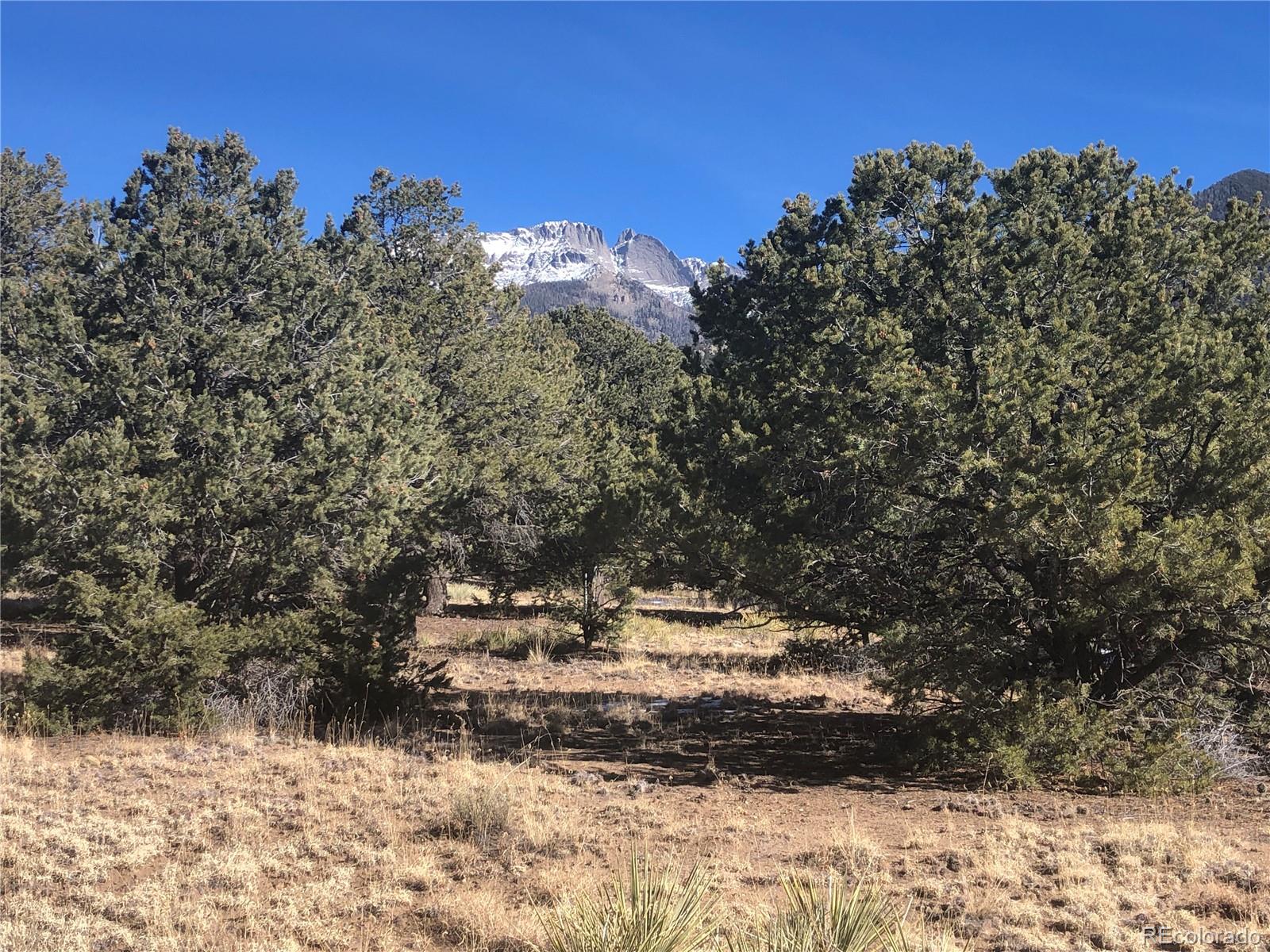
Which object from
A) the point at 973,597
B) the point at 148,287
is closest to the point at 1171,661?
the point at 973,597

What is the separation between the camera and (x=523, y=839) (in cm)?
732

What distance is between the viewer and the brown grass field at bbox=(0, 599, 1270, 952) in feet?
18.7

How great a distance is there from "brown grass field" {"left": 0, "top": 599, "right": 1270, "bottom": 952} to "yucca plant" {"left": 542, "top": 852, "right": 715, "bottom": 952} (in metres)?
0.88

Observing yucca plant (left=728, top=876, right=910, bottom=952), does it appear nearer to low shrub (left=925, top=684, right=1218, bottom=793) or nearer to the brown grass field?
the brown grass field

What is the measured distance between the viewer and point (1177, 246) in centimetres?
1077

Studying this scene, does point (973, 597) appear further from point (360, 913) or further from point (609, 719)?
point (360, 913)

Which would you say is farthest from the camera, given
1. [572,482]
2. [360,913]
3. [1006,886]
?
[572,482]

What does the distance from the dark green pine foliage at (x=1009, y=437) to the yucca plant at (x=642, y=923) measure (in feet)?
16.7

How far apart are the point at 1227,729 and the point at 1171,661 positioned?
0.86 m

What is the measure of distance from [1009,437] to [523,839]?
5596 mm

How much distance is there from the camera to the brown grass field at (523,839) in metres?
5.69

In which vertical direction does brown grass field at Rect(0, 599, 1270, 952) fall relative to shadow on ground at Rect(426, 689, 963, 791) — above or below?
above

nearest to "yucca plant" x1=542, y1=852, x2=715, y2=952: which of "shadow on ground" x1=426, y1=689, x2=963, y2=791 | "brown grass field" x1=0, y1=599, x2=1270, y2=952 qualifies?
"brown grass field" x1=0, y1=599, x2=1270, y2=952

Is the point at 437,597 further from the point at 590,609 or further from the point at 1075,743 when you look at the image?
the point at 1075,743
